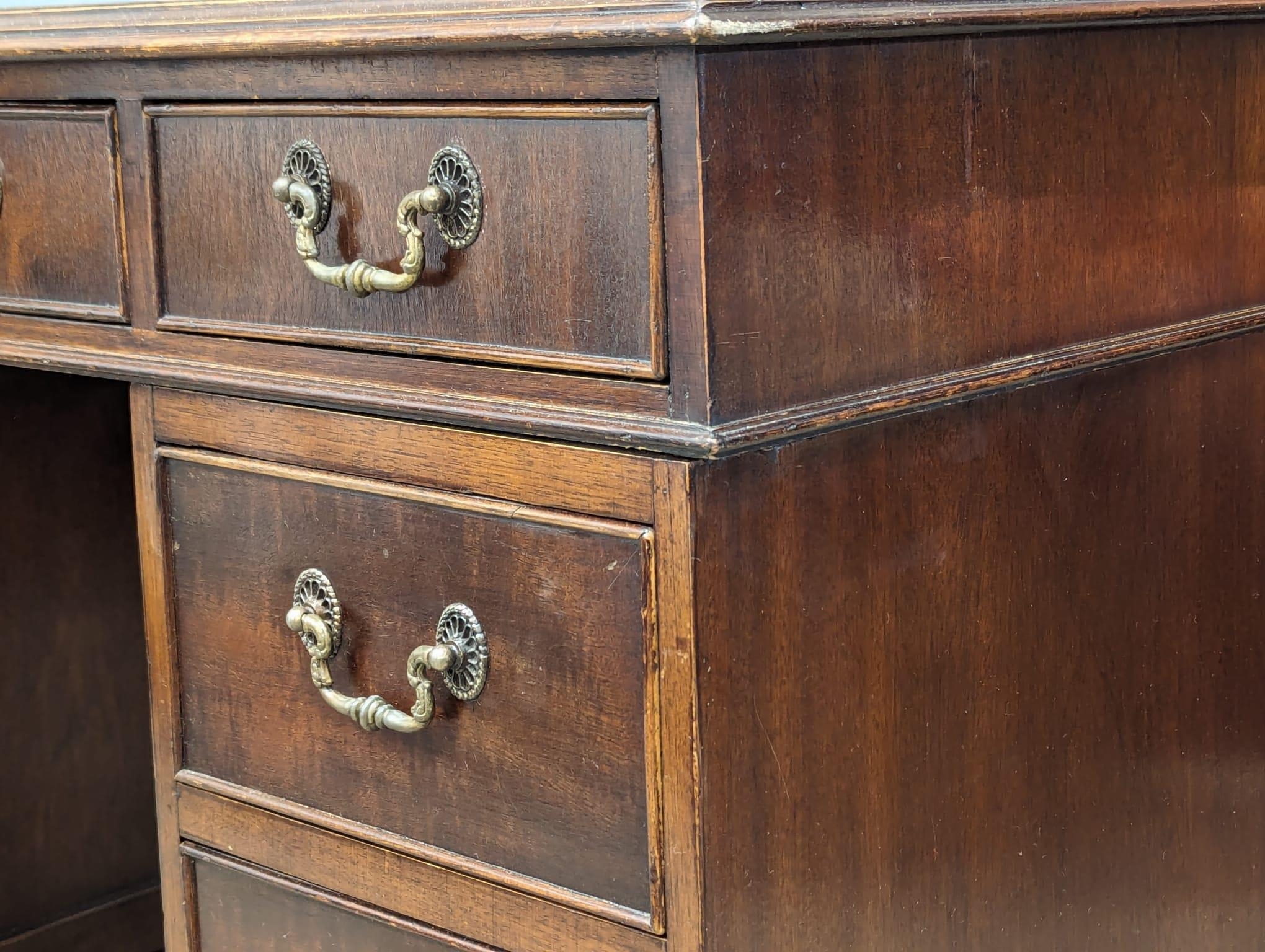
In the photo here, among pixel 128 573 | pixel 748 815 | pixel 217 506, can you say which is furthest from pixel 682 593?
pixel 128 573

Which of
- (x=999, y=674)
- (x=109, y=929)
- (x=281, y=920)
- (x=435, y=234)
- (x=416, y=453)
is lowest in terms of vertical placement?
(x=109, y=929)

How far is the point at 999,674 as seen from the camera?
2.87ft

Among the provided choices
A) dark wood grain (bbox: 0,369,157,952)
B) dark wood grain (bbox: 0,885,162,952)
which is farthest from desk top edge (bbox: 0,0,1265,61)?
dark wood grain (bbox: 0,885,162,952)

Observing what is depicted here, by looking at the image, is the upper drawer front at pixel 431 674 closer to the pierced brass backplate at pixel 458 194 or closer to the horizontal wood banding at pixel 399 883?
the horizontal wood banding at pixel 399 883

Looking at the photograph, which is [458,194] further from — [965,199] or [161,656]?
[161,656]

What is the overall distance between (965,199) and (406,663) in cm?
36

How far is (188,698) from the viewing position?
0.97m

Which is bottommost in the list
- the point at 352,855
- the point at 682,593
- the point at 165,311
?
the point at 352,855

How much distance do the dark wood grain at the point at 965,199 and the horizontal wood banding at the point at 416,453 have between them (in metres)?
0.08

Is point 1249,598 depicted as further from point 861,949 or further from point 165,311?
point 165,311

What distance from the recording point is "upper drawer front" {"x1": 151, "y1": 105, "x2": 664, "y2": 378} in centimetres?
71

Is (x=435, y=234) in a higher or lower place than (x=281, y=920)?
higher

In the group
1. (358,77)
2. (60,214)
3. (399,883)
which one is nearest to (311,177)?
(358,77)

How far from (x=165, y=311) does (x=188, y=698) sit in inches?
8.9
